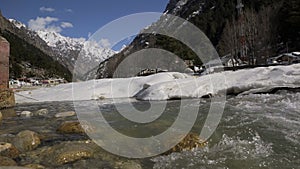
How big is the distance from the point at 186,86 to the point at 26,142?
12.1 metres

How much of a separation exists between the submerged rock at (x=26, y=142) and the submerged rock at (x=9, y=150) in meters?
0.20

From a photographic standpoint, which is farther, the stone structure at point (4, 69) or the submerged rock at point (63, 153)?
the stone structure at point (4, 69)

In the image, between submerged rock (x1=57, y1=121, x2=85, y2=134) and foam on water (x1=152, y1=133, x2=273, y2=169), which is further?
submerged rock (x1=57, y1=121, x2=85, y2=134)

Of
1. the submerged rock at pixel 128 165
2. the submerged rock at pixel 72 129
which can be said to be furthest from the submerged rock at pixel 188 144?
the submerged rock at pixel 72 129

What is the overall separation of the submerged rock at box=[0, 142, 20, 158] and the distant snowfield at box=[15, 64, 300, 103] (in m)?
11.2

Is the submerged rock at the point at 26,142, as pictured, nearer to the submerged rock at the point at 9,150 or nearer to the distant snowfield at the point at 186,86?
the submerged rock at the point at 9,150

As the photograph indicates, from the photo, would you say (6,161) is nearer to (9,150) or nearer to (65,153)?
(9,150)

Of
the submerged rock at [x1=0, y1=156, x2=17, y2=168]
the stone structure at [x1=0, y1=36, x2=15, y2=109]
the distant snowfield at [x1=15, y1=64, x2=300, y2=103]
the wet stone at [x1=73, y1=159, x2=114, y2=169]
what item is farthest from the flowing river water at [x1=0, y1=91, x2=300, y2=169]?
the stone structure at [x1=0, y1=36, x2=15, y2=109]

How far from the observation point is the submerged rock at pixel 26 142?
618cm

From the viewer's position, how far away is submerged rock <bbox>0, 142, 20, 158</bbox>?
222 inches

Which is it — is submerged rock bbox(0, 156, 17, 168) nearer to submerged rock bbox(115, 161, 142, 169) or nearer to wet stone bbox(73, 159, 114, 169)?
wet stone bbox(73, 159, 114, 169)

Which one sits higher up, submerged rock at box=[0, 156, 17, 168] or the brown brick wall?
the brown brick wall

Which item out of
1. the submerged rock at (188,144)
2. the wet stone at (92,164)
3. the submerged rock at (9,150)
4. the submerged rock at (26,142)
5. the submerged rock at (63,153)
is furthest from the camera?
the submerged rock at (26,142)

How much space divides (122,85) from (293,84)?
13.2m
